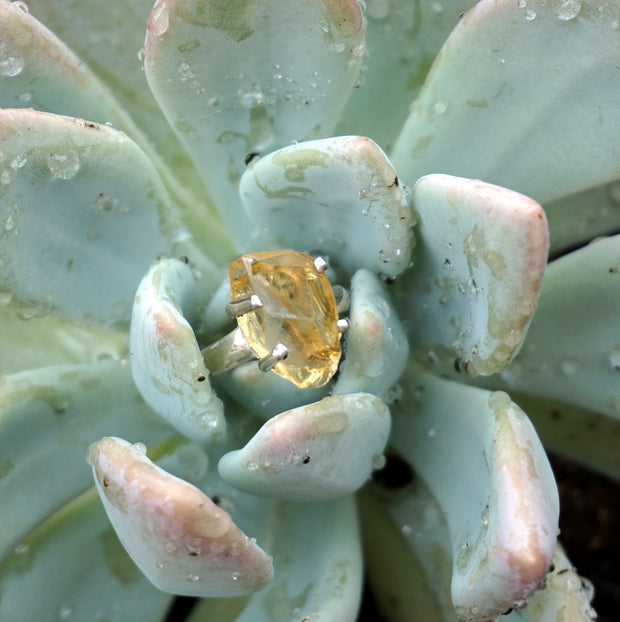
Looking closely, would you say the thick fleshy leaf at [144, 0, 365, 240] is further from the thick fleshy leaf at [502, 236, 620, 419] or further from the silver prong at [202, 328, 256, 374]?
the thick fleshy leaf at [502, 236, 620, 419]

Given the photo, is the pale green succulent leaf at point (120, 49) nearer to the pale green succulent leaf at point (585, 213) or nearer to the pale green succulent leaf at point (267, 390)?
the pale green succulent leaf at point (267, 390)

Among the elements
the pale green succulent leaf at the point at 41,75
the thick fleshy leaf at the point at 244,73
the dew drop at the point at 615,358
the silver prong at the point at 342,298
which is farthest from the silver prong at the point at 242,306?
the dew drop at the point at 615,358

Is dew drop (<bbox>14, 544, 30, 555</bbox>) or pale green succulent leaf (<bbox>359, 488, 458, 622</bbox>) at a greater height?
dew drop (<bbox>14, 544, 30, 555</bbox>)

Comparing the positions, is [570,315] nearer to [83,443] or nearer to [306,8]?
[306,8]

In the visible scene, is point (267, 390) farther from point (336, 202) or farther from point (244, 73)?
point (244, 73)

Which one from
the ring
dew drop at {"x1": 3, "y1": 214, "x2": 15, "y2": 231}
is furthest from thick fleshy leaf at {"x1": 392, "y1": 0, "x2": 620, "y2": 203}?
dew drop at {"x1": 3, "y1": 214, "x2": 15, "y2": 231}

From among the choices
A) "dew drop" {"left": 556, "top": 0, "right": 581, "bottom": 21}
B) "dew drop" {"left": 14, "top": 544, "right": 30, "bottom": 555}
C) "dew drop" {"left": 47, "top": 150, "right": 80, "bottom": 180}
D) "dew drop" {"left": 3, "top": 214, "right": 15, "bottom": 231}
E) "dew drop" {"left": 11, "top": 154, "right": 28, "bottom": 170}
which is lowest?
"dew drop" {"left": 14, "top": 544, "right": 30, "bottom": 555}

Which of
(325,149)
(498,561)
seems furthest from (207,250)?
(498,561)
